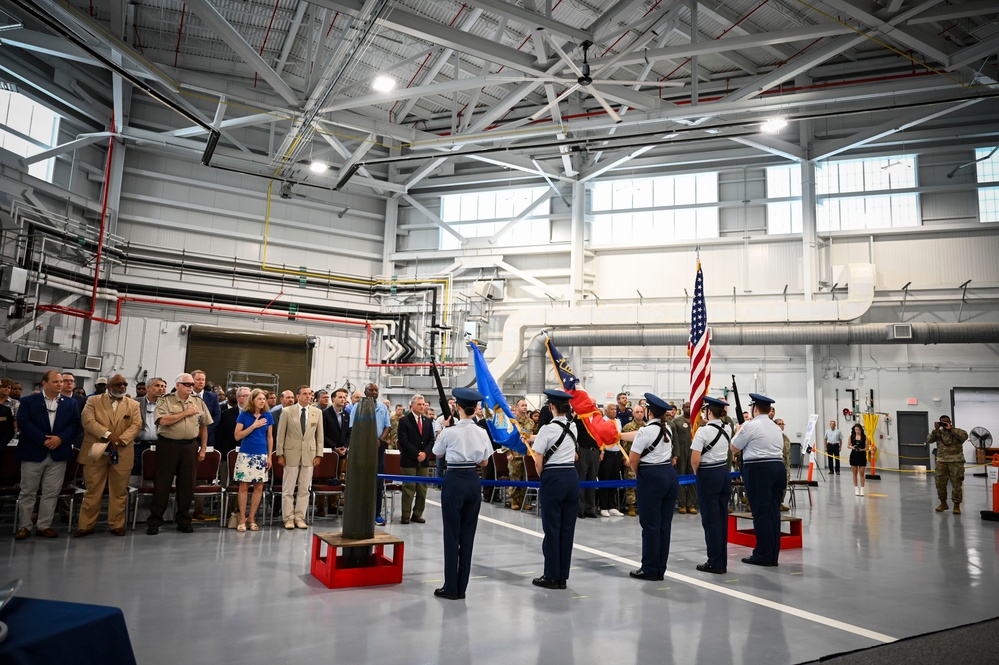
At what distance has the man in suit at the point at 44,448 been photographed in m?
6.79

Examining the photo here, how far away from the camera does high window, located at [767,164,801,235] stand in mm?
19703

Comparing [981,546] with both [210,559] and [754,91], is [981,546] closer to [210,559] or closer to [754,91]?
[210,559]

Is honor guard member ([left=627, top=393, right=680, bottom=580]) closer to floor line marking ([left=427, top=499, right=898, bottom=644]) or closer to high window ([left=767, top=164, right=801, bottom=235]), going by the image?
floor line marking ([left=427, top=499, right=898, bottom=644])

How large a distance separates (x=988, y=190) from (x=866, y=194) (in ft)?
10.3

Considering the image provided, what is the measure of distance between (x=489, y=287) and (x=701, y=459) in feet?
50.1

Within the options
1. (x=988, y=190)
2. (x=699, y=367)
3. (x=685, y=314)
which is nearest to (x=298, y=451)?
(x=699, y=367)

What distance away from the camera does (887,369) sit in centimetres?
1844

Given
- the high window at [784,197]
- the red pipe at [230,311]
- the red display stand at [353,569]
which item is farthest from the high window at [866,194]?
the red display stand at [353,569]

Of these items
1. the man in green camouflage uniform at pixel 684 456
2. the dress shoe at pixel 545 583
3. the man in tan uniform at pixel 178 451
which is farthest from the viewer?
the man in green camouflage uniform at pixel 684 456

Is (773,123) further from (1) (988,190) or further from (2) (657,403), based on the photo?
(2) (657,403)

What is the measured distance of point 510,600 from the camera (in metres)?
5.30

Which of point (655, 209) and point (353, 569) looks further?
point (655, 209)

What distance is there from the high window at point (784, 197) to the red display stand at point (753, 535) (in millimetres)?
13955

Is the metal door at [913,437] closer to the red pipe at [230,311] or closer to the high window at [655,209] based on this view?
the high window at [655,209]
